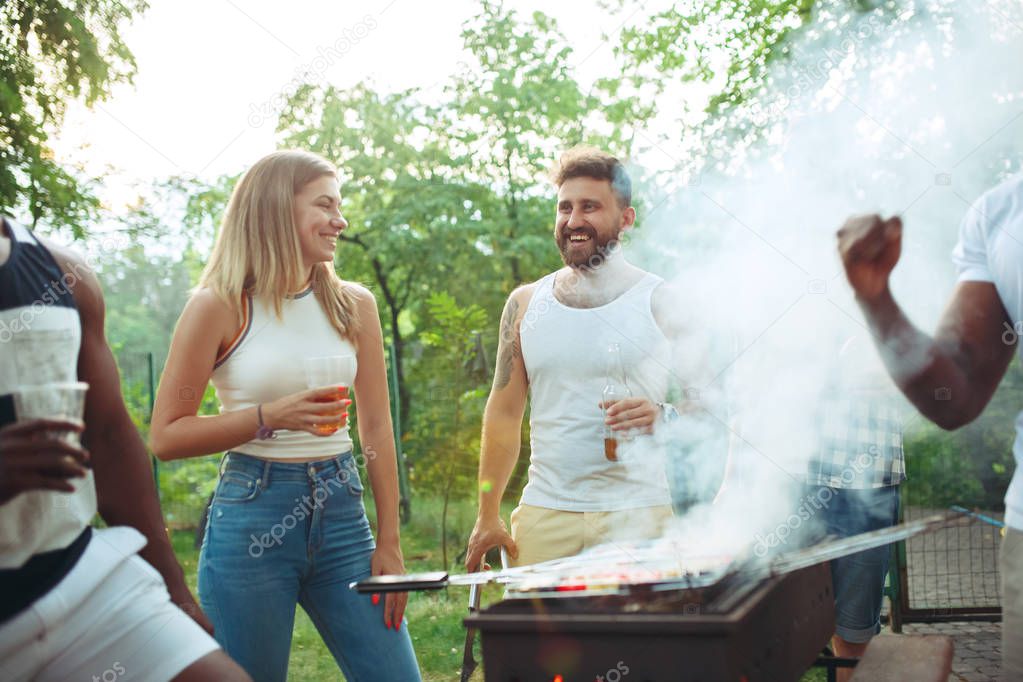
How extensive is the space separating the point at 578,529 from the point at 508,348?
82 centimetres

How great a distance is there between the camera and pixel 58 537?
1739 millimetres

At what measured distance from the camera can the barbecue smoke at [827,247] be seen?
11.7 feet

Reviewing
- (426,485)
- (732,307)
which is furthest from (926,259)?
(426,485)

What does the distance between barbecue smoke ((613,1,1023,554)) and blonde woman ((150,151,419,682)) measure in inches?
47.7

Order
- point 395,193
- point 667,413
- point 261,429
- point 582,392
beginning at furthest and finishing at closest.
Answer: point 395,193, point 582,392, point 667,413, point 261,429

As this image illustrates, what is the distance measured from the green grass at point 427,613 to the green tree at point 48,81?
377 centimetres

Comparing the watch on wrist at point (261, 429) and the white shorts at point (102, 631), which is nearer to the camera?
the white shorts at point (102, 631)

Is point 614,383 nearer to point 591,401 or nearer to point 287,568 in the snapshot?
point 591,401

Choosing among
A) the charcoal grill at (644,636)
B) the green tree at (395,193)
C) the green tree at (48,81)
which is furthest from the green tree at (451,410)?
the charcoal grill at (644,636)

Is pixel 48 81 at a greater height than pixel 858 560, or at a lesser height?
greater

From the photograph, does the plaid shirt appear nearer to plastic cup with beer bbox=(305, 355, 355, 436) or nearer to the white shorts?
plastic cup with beer bbox=(305, 355, 355, 436)

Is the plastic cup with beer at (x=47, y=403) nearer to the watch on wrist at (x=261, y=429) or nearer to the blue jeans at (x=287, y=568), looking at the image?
the watch on wrist at (x=261, y=429)

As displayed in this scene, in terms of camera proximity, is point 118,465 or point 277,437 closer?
point 118,465

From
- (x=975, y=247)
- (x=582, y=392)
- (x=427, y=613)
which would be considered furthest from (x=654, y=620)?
(x=427, y=613)
